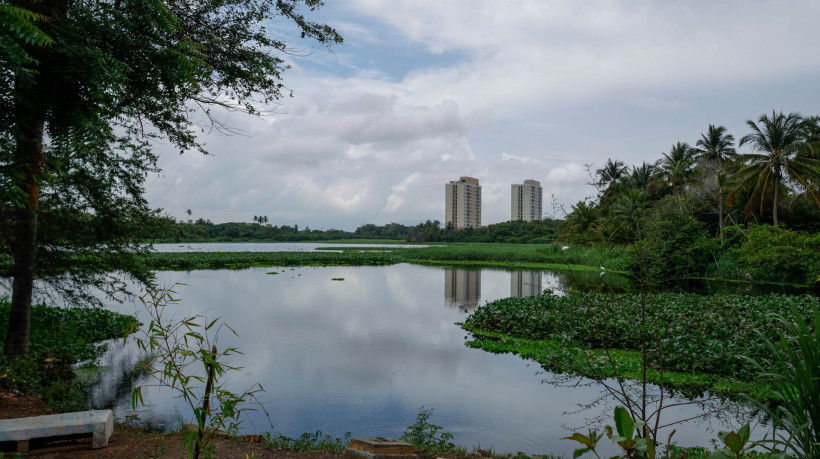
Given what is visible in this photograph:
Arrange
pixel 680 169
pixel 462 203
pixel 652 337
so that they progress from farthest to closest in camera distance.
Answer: pixel 462 203 → pixel 680 169 → pixel 652 337

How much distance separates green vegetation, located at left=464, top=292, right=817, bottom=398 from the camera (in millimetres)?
8258

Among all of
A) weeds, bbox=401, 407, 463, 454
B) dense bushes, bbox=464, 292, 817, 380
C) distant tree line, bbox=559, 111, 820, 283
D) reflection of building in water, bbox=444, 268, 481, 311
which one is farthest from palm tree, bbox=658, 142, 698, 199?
weeds, bbox=401, 407, 463, 454

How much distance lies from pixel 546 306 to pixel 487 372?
17.3ft

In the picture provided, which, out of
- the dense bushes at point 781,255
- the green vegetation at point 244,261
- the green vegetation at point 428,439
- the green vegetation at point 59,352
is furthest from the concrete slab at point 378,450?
the green vegetation at point 244,261

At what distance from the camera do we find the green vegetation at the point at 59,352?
6594mm

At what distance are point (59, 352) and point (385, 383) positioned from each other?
5924 mm

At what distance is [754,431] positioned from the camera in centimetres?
666

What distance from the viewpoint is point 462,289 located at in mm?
24297

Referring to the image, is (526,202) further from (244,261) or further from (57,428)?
(57,428)

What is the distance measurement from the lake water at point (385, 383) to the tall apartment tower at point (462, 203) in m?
113

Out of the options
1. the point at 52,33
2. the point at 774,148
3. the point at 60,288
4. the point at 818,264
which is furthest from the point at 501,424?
the point at 774,148

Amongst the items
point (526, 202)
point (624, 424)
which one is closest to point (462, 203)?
point (526, 202)

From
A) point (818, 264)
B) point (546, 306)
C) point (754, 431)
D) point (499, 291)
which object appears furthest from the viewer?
point (499, 291)

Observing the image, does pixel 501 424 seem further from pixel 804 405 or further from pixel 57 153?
pixel 57 153
